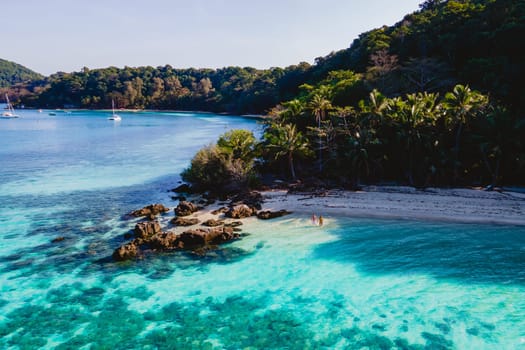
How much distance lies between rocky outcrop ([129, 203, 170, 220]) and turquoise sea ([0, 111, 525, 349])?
1720 millimetres

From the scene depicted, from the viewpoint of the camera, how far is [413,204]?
34.5 meters

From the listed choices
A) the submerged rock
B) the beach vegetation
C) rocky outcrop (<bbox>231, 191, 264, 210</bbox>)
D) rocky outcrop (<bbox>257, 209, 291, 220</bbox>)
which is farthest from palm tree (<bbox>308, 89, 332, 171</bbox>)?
the submerged rock

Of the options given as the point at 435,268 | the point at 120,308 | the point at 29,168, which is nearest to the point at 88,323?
the point at 120,308

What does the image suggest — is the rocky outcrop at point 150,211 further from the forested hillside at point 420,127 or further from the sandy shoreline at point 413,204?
the sandy shoreline at point 413,204

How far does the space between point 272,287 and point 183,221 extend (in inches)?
485

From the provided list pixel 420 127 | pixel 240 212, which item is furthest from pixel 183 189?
pixel 420 127

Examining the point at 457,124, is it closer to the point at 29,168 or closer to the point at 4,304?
the point at 4,304

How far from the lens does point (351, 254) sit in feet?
87.6

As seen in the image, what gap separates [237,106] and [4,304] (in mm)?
164687

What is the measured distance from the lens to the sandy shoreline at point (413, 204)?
32.0m

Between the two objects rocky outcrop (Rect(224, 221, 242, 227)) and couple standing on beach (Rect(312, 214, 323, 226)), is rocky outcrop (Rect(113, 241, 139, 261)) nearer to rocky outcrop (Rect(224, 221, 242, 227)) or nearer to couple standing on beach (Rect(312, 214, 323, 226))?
rocky outcrop (Rect(224, 221, 242, 227))

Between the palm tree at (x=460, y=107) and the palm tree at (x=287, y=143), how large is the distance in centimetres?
1525

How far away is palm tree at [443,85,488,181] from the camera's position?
1468 inches

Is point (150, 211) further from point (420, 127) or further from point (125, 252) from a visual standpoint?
point (420, 127)
